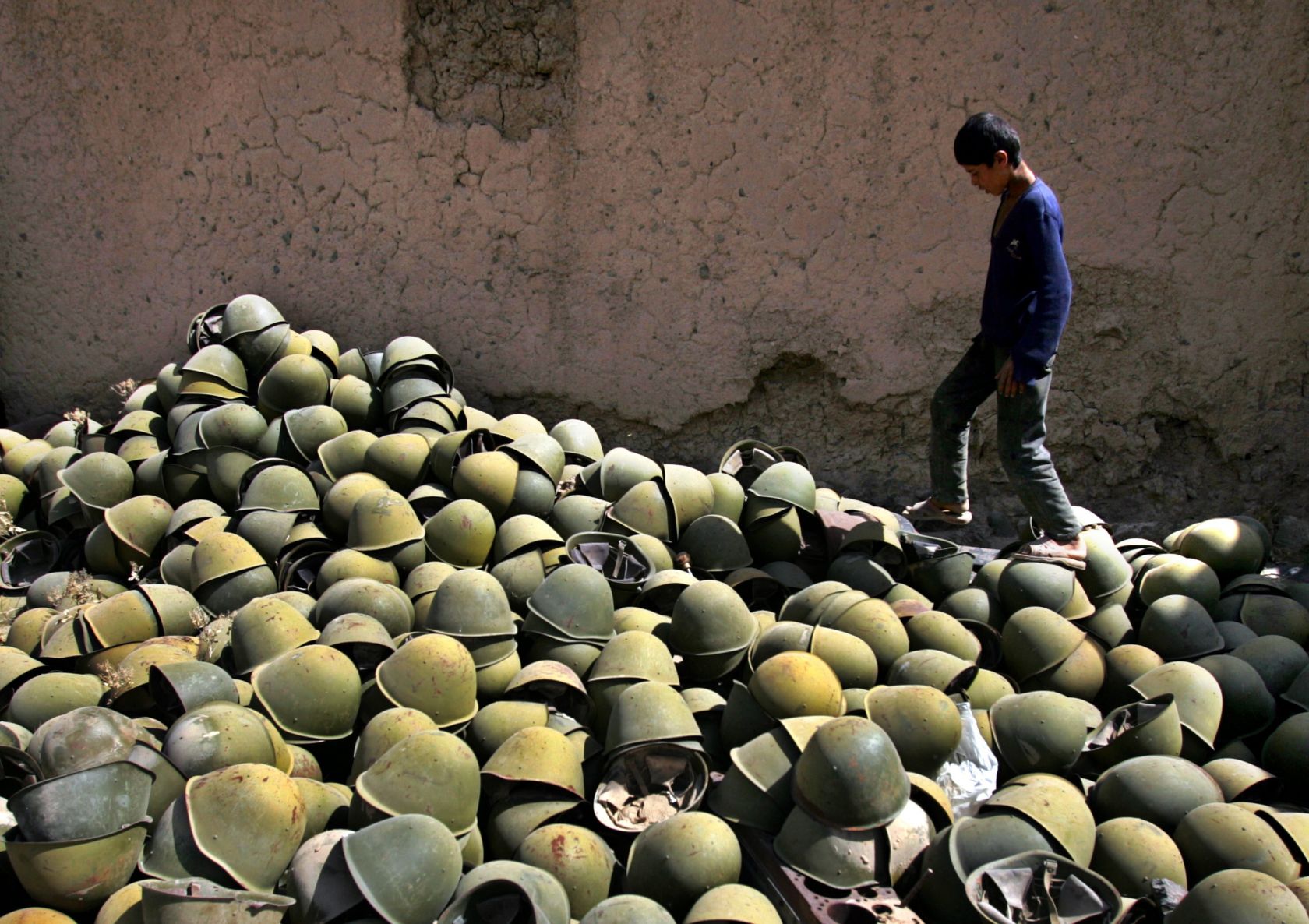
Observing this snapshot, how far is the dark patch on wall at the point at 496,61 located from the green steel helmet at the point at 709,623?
8.73 ft

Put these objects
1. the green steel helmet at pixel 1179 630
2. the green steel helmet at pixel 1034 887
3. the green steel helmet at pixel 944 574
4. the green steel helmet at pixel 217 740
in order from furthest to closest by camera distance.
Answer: the green steel helmet at pixel 944 574
the green steel helmet at pixel 1179 630
the green steel helmet at pixel 217 740
the green steel helmet at pixel 1034 887

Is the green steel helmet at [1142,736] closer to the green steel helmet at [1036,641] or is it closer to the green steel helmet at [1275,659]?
the green steel helmet at [1036,641]

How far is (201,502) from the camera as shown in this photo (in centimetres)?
391

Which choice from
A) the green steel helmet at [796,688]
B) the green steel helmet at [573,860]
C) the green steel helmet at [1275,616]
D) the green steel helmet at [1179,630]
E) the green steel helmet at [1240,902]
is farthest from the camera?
the green steel helmet at [1275,616]

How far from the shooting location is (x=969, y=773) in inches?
108

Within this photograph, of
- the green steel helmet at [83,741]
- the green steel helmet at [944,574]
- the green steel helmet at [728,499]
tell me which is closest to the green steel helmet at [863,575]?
the green steel helmet at [944,574]

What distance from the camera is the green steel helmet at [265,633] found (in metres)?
2.97

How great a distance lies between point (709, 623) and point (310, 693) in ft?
3.80

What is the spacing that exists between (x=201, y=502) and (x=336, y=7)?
8.29 feet

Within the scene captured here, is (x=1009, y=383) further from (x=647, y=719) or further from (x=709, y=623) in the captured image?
(x=647, y=719)

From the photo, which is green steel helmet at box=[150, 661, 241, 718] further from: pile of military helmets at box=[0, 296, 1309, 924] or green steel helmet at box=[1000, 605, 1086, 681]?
green steel helmet at box=[1000, 605, 1086, 681]

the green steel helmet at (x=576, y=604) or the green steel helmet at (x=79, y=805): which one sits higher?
the green steel helmet at (x=576, y=604)

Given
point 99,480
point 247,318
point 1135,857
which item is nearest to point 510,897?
point 1135,857

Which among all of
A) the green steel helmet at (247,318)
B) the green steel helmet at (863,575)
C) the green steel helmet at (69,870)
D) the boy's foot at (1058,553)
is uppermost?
the green steel helmet at (247,318)
